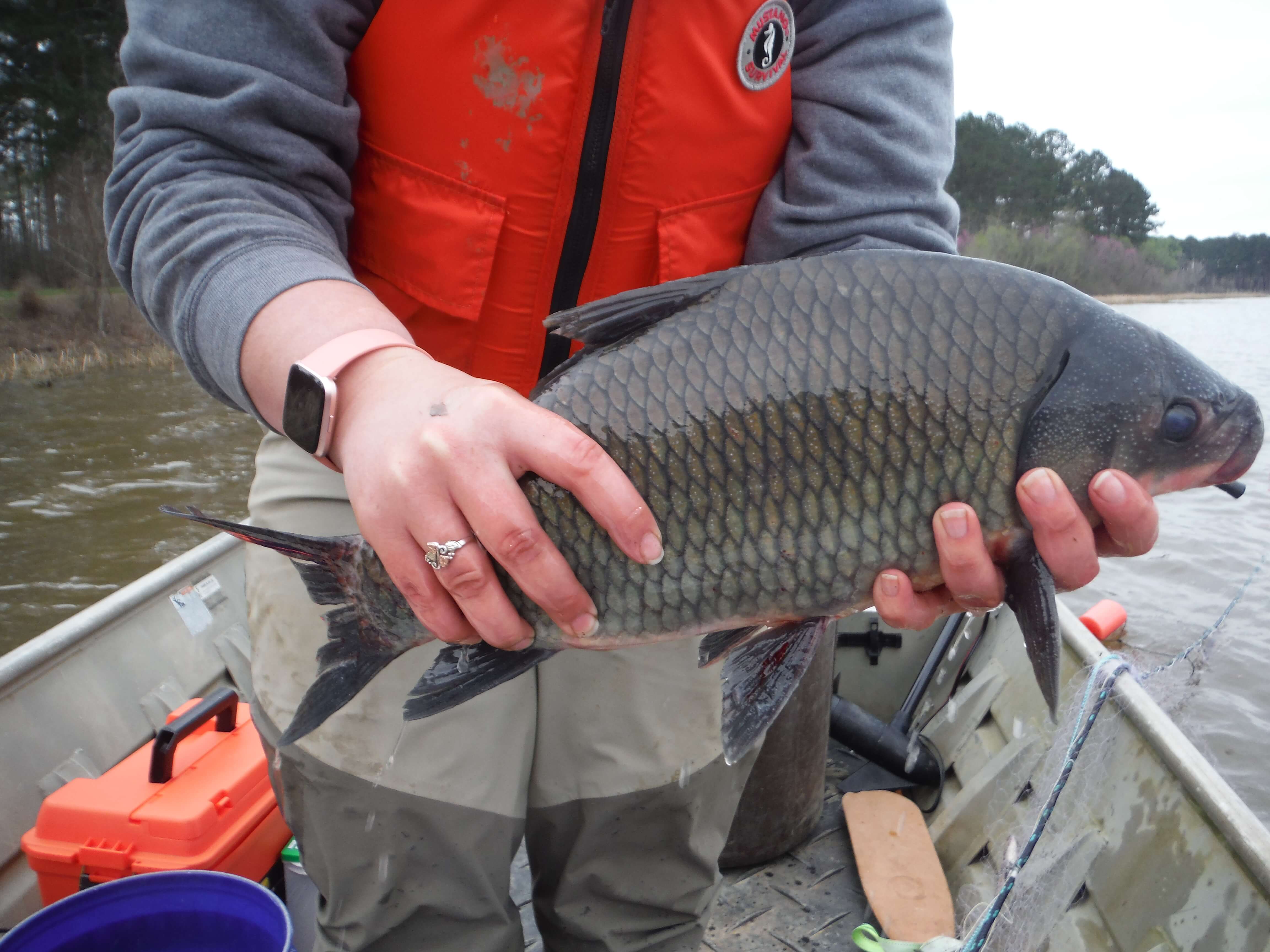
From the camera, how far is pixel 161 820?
7.48ft

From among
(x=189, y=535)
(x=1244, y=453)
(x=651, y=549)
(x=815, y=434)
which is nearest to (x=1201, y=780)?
(x=1244, y=453)

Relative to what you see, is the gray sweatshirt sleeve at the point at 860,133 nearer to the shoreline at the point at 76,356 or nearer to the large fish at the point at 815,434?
the large fish at the point at 815,434

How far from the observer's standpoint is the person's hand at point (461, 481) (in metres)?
1.17

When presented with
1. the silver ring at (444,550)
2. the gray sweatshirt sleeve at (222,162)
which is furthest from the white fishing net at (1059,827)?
the gray sweatshirt sleeve at (222,162)

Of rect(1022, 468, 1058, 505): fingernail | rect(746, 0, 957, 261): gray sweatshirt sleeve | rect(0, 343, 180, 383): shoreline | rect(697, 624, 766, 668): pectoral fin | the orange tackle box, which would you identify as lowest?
rect(0, 343, 180, 383): shoreline

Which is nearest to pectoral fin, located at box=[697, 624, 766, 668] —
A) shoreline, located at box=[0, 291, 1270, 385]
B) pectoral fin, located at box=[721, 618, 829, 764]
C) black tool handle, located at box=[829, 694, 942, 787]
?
pectoral fin, located at box=[721, 618, 829, 764]

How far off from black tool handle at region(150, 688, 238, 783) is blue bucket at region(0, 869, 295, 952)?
372 millimetres

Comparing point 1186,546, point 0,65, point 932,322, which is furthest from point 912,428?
point 0,65

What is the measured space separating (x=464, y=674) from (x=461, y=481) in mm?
448

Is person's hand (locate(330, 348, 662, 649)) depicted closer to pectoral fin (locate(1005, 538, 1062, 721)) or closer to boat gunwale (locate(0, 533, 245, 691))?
pectoral fin (locate(1005, 538, 1062, 721))

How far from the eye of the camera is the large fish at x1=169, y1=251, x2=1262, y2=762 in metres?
1.42

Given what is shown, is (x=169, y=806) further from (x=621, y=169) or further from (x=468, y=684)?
(x=621, y=169)

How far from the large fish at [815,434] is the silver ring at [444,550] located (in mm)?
217

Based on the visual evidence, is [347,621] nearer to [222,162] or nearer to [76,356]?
[222,162]
